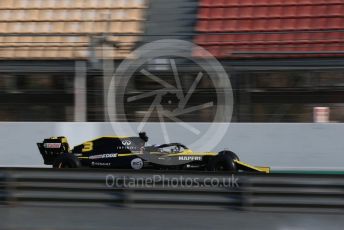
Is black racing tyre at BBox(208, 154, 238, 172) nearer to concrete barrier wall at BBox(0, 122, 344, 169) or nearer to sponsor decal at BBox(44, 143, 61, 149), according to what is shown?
concrete barrier wall at BBox(0, 122, 344, 169)

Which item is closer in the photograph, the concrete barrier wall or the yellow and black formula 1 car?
the yellow and black formula 1 car

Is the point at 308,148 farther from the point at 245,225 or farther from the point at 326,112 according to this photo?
the point at 245,225

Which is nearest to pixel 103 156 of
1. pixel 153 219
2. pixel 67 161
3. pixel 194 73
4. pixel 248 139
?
pixel 67 161

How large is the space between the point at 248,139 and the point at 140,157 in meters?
2.40

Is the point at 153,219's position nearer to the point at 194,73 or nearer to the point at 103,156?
the point at 103,156

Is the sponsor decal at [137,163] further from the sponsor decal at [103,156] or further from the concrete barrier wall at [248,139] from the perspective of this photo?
the concrete barrier wall at [248,139]

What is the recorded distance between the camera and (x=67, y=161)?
987 centimetres

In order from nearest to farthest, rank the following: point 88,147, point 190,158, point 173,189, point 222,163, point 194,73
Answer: point 173,189 < point 222,163 < point 190,158 < point 88,147 < point 194,73

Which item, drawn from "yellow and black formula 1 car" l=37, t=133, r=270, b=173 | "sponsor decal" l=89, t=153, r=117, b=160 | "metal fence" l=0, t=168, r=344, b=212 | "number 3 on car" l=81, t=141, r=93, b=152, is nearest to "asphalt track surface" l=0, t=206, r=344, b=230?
"metal fence" l=0, t=168, r=344, b=212

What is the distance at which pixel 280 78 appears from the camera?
38.0 ft

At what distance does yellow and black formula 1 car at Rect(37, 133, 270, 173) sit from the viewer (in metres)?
9.65

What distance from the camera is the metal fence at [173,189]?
599 cm

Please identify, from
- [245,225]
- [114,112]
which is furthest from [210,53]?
[245,225]

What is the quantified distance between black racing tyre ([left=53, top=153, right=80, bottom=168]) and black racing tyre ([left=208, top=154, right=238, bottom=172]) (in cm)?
218
